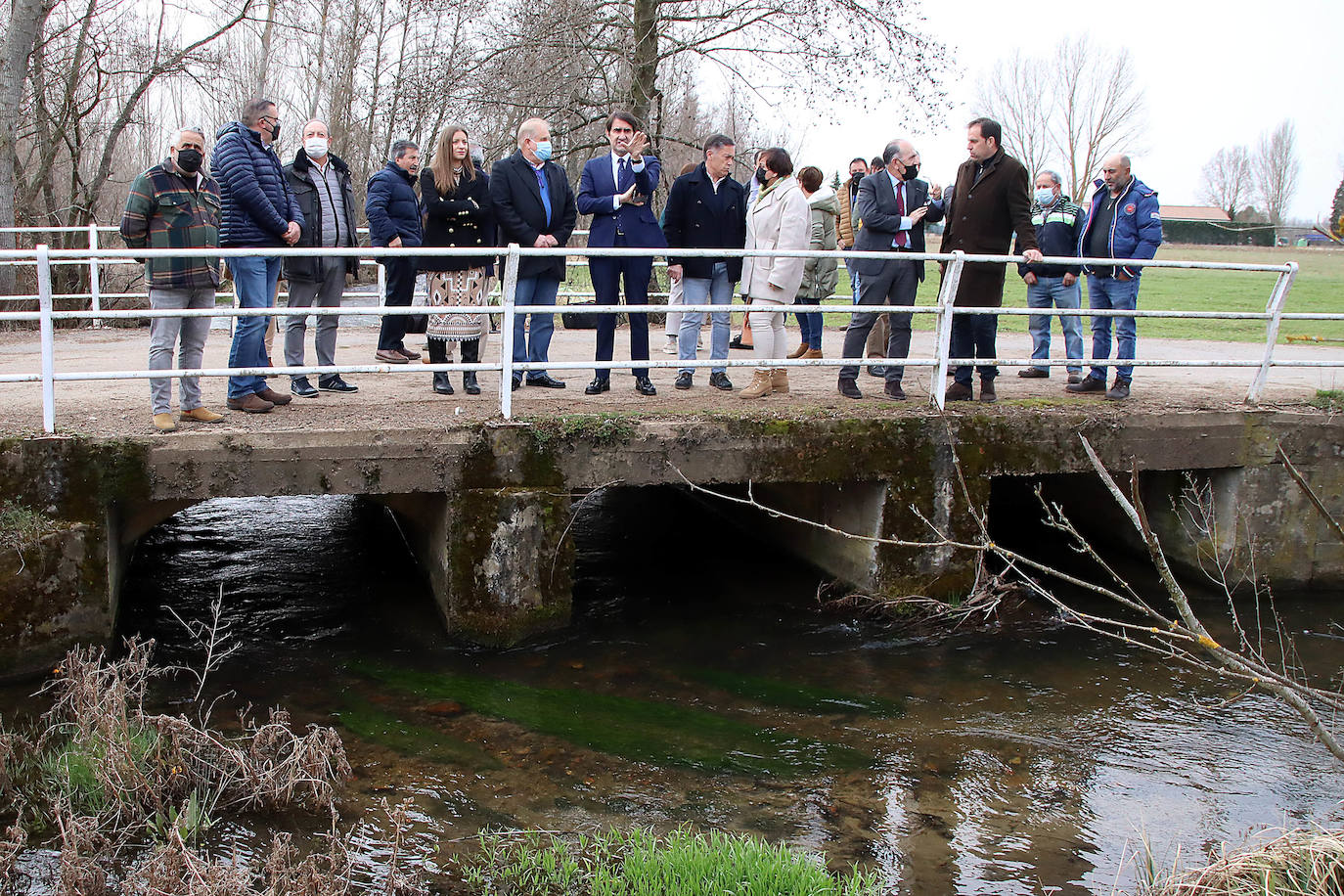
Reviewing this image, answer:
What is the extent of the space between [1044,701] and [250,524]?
22.6 ft

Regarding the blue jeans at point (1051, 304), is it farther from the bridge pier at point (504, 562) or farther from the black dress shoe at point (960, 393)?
the bridge pier at point (504, 562)

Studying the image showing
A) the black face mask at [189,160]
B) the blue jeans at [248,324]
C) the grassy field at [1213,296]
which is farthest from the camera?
the grassy field at [1213,296]

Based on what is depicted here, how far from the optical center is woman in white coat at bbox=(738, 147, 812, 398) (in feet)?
24.7

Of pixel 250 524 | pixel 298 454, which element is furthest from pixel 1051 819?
pixel 250 524

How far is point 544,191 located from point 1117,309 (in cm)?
436

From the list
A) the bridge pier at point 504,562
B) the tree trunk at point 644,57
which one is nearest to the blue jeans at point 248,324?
the bridge pier at point 504,562

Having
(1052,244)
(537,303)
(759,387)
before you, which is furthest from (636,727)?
(1052,244)

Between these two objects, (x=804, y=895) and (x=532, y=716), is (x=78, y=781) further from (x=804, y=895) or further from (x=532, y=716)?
(x=804, y=895)

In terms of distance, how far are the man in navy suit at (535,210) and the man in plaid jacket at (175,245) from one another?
6.45ft

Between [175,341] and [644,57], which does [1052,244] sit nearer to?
[175,341]

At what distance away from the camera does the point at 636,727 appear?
558 centimetres

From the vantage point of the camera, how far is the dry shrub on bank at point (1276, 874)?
3.72 m

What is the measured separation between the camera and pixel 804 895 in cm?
400

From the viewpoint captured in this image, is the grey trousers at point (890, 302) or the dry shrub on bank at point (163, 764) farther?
the grey trousers at point (890, 302)
